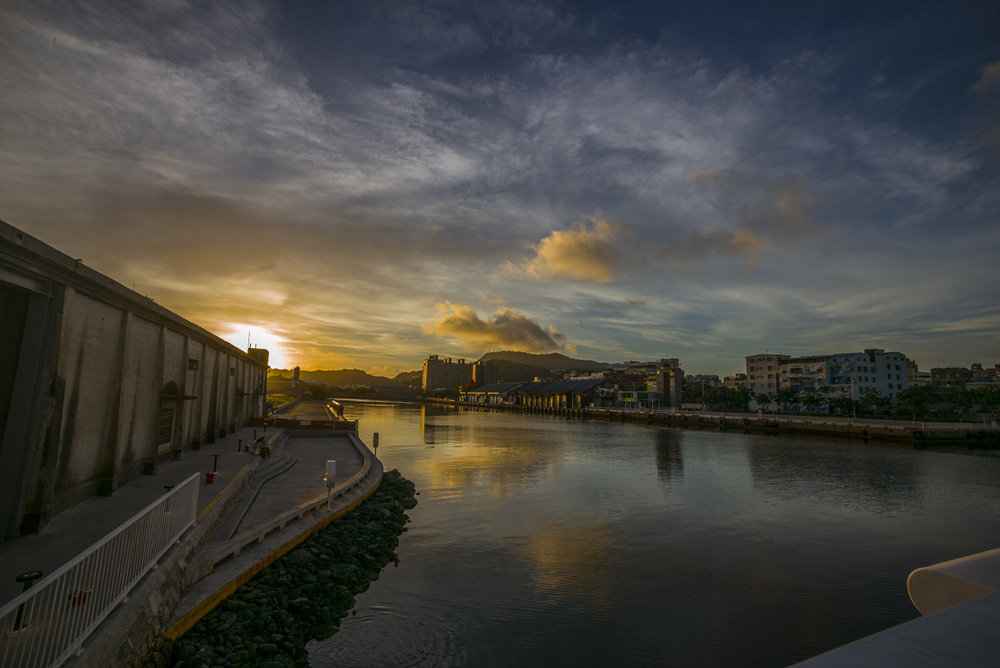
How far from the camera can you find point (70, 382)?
12070mm

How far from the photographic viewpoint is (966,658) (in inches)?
104

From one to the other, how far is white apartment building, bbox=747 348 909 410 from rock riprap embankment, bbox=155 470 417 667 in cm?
12489

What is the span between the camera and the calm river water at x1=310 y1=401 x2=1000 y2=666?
35.7ft

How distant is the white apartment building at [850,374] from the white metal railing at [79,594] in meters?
132

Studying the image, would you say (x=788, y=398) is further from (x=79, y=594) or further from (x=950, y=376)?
(x=79, y=594)

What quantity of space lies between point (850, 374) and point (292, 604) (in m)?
134

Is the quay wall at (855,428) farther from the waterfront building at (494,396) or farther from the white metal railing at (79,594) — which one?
the waterfront building at (494,396)

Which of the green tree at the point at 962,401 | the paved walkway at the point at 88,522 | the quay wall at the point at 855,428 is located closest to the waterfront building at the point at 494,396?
the quay wall at the point at 855,428

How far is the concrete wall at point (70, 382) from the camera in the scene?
1030cm

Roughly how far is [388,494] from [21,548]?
14.4 metres

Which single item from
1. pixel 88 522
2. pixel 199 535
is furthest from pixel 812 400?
pixel 88 522

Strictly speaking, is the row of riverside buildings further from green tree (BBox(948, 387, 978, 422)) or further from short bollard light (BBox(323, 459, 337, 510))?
short bollard light (BBox(323, 459, 337, 510))

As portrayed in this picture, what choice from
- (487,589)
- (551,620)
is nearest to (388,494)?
(487,589)

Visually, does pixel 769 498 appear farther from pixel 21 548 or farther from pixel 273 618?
pixel 21 548
